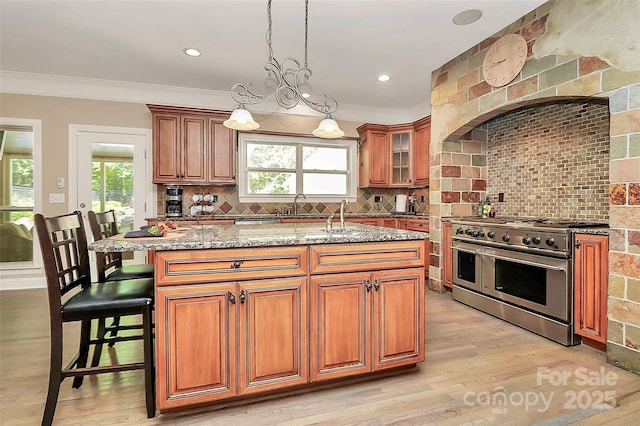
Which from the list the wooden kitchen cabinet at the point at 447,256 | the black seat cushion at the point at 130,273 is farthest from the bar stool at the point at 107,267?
the wooden kitchen cabinet at the point at 447,256

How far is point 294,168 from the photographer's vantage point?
18.0 ft

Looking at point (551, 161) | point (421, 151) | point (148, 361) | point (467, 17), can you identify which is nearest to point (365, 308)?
point (148, 361)

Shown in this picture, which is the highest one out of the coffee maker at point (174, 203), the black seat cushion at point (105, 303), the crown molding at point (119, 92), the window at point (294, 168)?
the crown molding at point (119, 92)

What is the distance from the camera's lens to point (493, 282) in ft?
10.8

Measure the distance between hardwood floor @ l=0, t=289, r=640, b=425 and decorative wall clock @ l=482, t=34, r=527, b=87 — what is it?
2.32 metres

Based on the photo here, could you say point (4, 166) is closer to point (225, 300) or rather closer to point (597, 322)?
point (225, 300)

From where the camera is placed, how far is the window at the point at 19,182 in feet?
14.3

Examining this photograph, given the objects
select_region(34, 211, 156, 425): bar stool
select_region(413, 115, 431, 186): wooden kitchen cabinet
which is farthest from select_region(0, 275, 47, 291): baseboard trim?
select_region(413, 115, 431, 186): wooden kitchen cabinet

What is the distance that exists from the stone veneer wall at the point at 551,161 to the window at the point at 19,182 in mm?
5760

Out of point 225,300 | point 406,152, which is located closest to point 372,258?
point 225,300

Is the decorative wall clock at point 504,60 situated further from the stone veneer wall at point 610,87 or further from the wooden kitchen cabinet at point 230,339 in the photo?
the wooden kitchen cabinet at point 230,339

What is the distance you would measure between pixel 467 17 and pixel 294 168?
3189 millimetres

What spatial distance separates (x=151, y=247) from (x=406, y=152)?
14.7ft

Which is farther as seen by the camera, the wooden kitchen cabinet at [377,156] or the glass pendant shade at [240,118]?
the wooden kitchen cabinet at [377,156]
